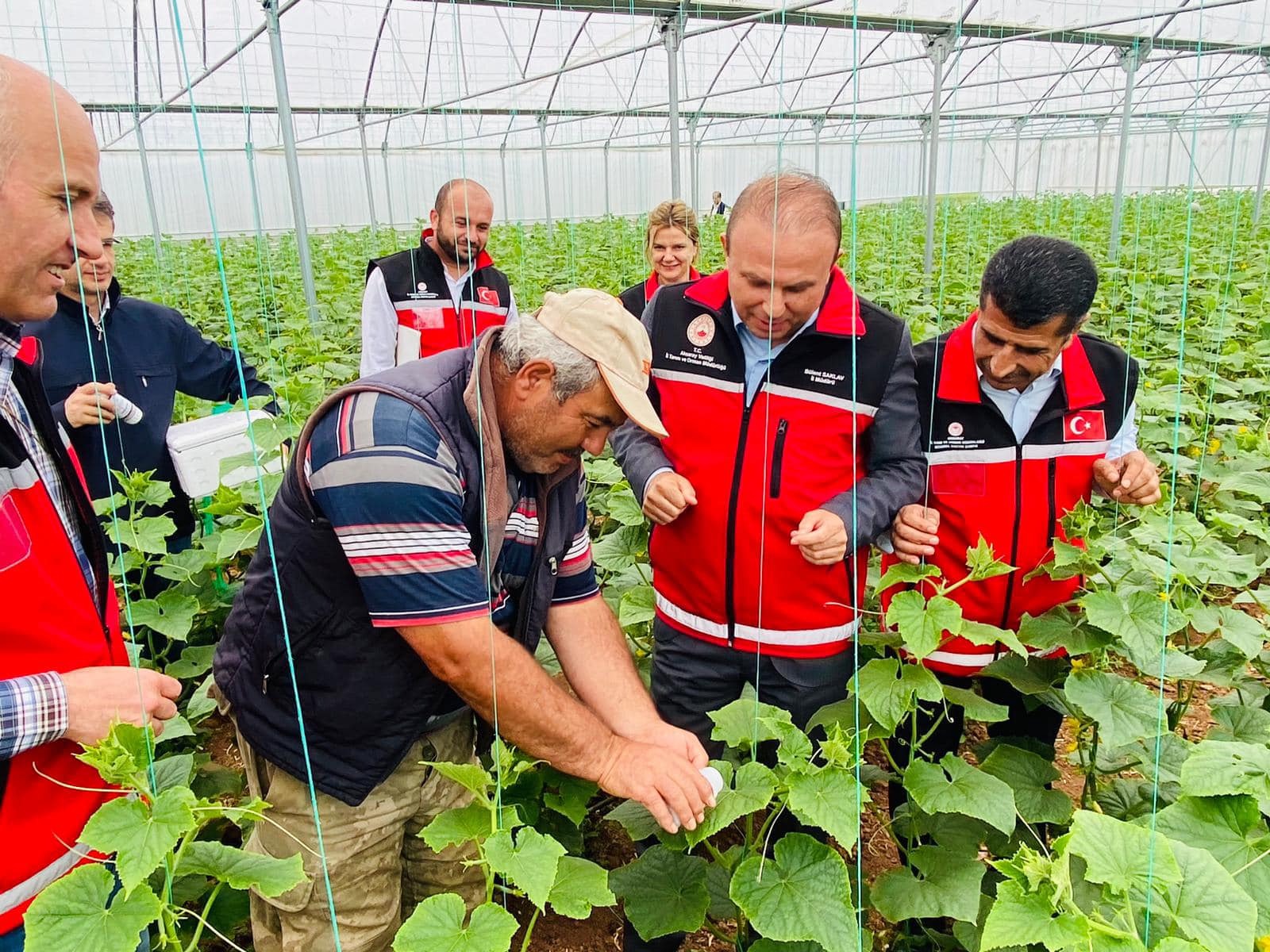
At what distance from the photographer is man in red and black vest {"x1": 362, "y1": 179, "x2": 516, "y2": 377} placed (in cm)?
392

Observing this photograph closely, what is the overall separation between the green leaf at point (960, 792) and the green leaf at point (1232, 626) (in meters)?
0.65

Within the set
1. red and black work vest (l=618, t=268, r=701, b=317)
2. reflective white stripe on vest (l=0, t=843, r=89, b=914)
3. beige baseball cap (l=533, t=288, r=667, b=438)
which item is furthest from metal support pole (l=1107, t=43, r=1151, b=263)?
reflective white stripe on vest (l=0, t=843, r=89, b=914)

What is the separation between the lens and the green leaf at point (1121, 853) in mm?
1198

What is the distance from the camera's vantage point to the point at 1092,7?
12.1m

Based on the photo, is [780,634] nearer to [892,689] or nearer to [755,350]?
[892,689]

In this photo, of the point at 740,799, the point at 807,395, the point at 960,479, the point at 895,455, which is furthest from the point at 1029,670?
the point at 740,799

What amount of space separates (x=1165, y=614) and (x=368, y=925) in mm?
1606

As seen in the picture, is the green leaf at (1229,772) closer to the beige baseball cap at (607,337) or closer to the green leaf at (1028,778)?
the green leaf at (1028,778)

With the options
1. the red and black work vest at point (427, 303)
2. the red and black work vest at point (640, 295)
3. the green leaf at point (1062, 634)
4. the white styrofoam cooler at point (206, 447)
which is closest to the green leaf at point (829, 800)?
the green leaf at point (1062, 634)

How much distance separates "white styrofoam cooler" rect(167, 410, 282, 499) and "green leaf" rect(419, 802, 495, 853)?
1.76 meters

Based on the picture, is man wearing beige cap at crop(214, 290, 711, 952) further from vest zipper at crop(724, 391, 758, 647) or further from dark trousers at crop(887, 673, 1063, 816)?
dark trousers at crop(887, 673, 1063, 816)

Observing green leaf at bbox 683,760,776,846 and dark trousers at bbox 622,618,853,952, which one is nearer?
green leaf at bbox 683,760,776,846

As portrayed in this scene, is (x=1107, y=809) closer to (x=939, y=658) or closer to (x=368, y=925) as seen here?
(x=939, y=658)

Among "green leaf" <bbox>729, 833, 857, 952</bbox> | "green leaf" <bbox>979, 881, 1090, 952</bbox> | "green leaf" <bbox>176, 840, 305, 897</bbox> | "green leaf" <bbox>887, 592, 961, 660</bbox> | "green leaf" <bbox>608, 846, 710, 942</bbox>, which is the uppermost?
"green leaf" <bbox>887, 592, 961, 660</bbox>
